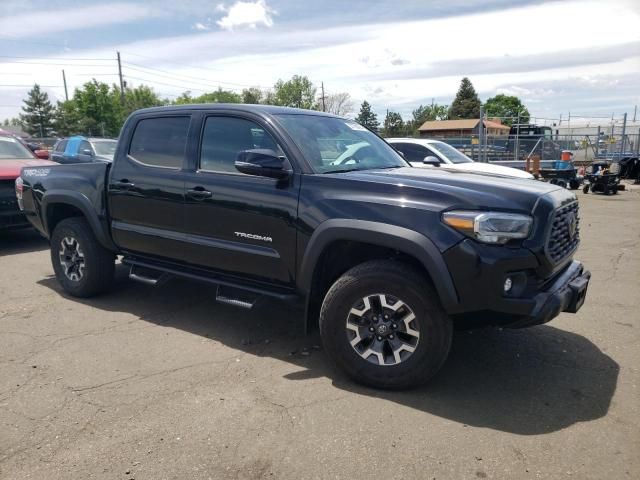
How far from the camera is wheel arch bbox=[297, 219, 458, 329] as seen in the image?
3242mm

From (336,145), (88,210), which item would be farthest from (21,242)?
(336,145)

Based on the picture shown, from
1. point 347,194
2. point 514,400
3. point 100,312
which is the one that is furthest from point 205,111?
point 514,400

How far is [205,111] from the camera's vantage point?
4555 millimetres

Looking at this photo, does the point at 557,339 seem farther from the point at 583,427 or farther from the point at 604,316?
the point at 583,427

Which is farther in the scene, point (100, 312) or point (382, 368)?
point (100, 312)

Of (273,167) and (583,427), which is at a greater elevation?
(273,167)

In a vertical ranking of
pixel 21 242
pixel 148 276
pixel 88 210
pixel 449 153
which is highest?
pixel 449 153

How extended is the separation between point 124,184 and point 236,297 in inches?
65.1

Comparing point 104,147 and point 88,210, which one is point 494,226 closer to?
point 88,210

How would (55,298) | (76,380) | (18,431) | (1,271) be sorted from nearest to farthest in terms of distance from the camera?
(18,431), (76,380), (55,298), (1,271)

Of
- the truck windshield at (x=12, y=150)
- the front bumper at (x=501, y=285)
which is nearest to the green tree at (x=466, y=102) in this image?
the truck windshield at (x=12, y=150)

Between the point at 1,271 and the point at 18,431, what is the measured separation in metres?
4.47

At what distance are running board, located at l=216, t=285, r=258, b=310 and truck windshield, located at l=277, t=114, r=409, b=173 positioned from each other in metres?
1.14

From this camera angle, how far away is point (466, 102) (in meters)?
92.9
